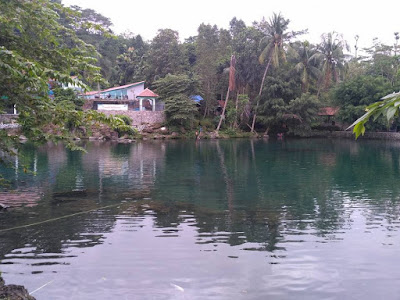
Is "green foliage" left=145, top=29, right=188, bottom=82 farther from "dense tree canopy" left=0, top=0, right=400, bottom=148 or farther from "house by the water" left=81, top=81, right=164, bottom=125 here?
"house by the water" left=81, top=81, right=164, bottom=125

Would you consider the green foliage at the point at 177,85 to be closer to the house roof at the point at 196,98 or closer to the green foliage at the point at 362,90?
the house roof at the point at 196,98

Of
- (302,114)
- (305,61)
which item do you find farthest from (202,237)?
(305,61)

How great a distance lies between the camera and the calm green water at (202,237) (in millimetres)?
6695

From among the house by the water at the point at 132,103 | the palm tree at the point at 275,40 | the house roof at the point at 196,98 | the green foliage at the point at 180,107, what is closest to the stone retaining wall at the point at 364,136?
the palm tree at the point at 275,40

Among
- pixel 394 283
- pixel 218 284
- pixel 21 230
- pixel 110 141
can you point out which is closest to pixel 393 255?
pixel 394 283

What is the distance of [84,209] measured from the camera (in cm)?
1215

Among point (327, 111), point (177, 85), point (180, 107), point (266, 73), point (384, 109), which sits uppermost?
point (266, 73)

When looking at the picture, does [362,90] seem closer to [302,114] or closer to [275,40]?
[302,114]

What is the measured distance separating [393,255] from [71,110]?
22.8 ft

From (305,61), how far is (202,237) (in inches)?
1750

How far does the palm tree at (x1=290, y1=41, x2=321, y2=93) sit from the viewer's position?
1896 inches

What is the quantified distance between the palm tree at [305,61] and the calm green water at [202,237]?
31.8 meters

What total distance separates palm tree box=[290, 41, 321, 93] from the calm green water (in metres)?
31.8

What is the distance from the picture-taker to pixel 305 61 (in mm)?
49750
